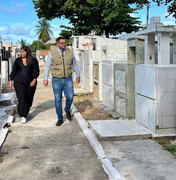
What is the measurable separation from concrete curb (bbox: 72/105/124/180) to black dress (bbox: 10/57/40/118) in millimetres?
1290

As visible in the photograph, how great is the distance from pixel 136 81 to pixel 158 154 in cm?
240

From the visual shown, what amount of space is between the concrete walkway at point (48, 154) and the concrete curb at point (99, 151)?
67 mm

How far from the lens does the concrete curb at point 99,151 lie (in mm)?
4880

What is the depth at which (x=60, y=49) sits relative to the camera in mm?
8383

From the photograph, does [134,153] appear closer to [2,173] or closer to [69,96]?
[2,173]

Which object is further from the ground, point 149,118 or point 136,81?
point 136,81

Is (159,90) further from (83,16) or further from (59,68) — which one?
(83,16)

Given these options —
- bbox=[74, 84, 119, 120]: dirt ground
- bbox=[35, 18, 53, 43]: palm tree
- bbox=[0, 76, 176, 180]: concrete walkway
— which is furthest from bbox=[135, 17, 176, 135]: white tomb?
bbox=[35, 18, 53, 43]: palm tree

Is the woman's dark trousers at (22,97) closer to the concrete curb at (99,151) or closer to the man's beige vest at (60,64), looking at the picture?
the man's beige vest at (60,64)

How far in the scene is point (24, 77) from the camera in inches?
348

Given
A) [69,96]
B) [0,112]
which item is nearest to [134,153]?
[69,96]

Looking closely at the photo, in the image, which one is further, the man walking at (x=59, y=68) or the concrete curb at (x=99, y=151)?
the man walking at (x=59, y=68)

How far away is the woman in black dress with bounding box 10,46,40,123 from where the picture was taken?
8.83 m

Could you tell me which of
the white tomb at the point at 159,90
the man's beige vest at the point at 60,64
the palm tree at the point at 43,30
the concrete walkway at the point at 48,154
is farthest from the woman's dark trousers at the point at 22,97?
the palm tree at the point at 43,30
